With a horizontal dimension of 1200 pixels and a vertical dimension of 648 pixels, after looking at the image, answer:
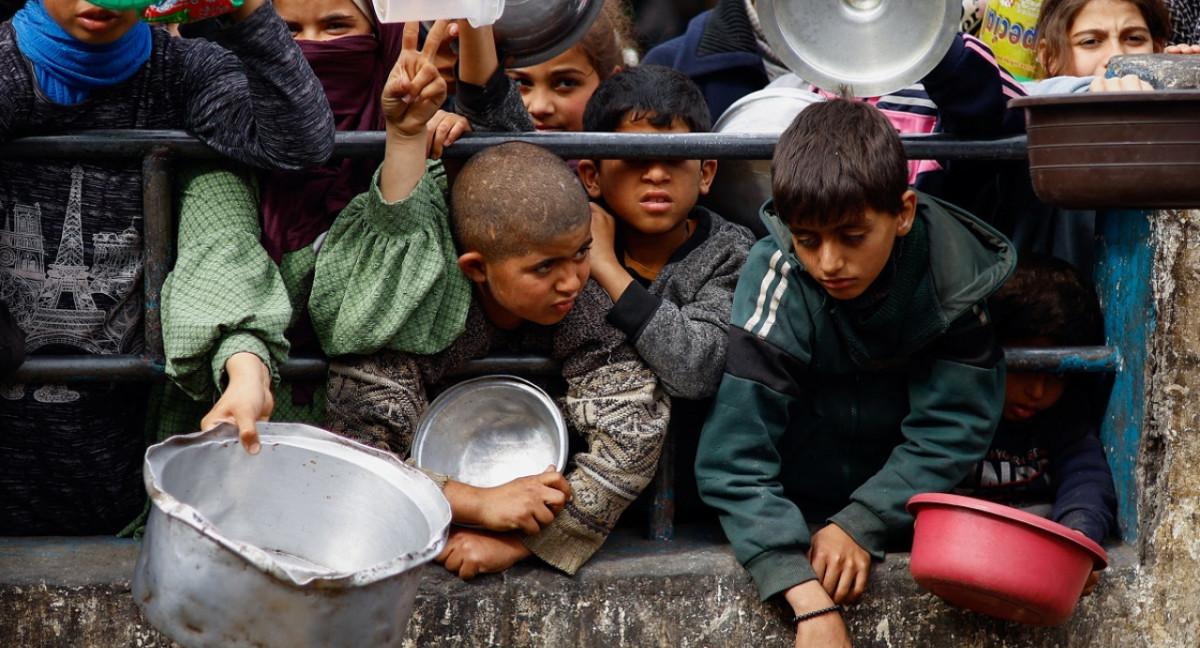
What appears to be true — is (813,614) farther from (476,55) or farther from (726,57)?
(726,57)

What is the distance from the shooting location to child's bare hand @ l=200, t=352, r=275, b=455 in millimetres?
2006

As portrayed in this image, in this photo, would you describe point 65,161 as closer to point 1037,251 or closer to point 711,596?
point 711,596

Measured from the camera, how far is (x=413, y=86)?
7.54 feet

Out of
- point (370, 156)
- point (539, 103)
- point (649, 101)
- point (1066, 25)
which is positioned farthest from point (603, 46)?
point (1066, 25)

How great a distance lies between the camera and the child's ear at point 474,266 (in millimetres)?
2480

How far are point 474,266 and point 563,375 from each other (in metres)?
0.30

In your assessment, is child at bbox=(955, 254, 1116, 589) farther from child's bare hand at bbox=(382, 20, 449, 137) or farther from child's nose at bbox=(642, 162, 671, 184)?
child's bare hand at bbox=(382, 20, 449, 137)

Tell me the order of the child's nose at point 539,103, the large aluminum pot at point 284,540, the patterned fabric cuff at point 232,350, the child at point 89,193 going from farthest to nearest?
the child's nose at point 539,103, the child at point 89,193, the patterned fabric cuff at point 232,350, the large aluminum pot at point 284,540

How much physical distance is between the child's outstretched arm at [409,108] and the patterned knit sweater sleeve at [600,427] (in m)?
0.45

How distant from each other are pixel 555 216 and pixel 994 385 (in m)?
1.00

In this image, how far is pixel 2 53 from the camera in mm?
2344

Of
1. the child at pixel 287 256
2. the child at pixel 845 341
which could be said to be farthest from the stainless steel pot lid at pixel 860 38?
the child at pixel 287 256

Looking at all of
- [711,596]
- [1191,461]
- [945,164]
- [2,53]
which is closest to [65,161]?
[2,53]

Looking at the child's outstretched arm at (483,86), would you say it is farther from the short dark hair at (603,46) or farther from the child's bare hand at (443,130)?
the short dark hair at (603,46)
